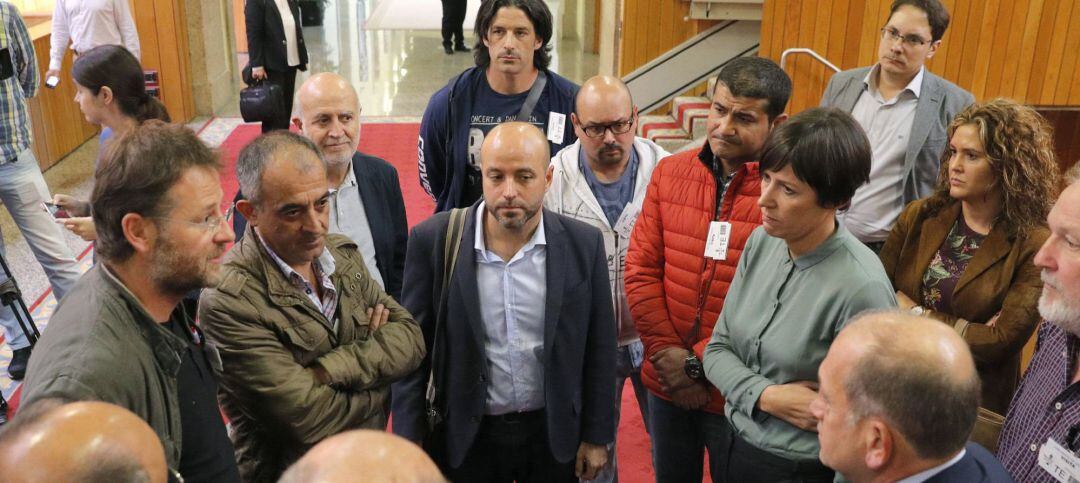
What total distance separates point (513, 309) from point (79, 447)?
138 cm

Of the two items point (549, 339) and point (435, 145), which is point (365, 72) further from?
point (549, 339)

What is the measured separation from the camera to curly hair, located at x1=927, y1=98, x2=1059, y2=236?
2.70 metres

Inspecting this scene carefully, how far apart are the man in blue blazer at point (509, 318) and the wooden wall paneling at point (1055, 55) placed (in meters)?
4.78

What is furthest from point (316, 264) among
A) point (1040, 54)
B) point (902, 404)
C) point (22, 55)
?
point (1040, 54)

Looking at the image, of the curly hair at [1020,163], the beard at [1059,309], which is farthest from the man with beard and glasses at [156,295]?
the curly hair at [1020,163]

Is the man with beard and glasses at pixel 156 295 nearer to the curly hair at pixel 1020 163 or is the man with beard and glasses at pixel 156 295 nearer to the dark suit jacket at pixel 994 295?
the dark suit jacket at pixel 994 295

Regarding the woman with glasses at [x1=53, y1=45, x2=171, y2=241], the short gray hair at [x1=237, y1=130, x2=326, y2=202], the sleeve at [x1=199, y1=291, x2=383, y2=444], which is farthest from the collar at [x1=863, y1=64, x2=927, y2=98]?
the woman with glasses at [x1=53, y1=45, x2=171, y2=241]

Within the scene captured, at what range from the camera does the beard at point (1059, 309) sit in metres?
2.05

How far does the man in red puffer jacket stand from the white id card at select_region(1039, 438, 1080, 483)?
3.05ft

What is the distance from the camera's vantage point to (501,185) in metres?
2.50

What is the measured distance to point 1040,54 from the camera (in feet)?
19.2

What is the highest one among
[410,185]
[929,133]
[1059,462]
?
[929,133]

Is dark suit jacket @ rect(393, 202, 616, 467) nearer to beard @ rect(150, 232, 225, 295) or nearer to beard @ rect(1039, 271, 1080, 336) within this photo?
beard @ rect(150, 232, 225, 295)

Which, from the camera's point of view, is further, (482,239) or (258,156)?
(482,239)
